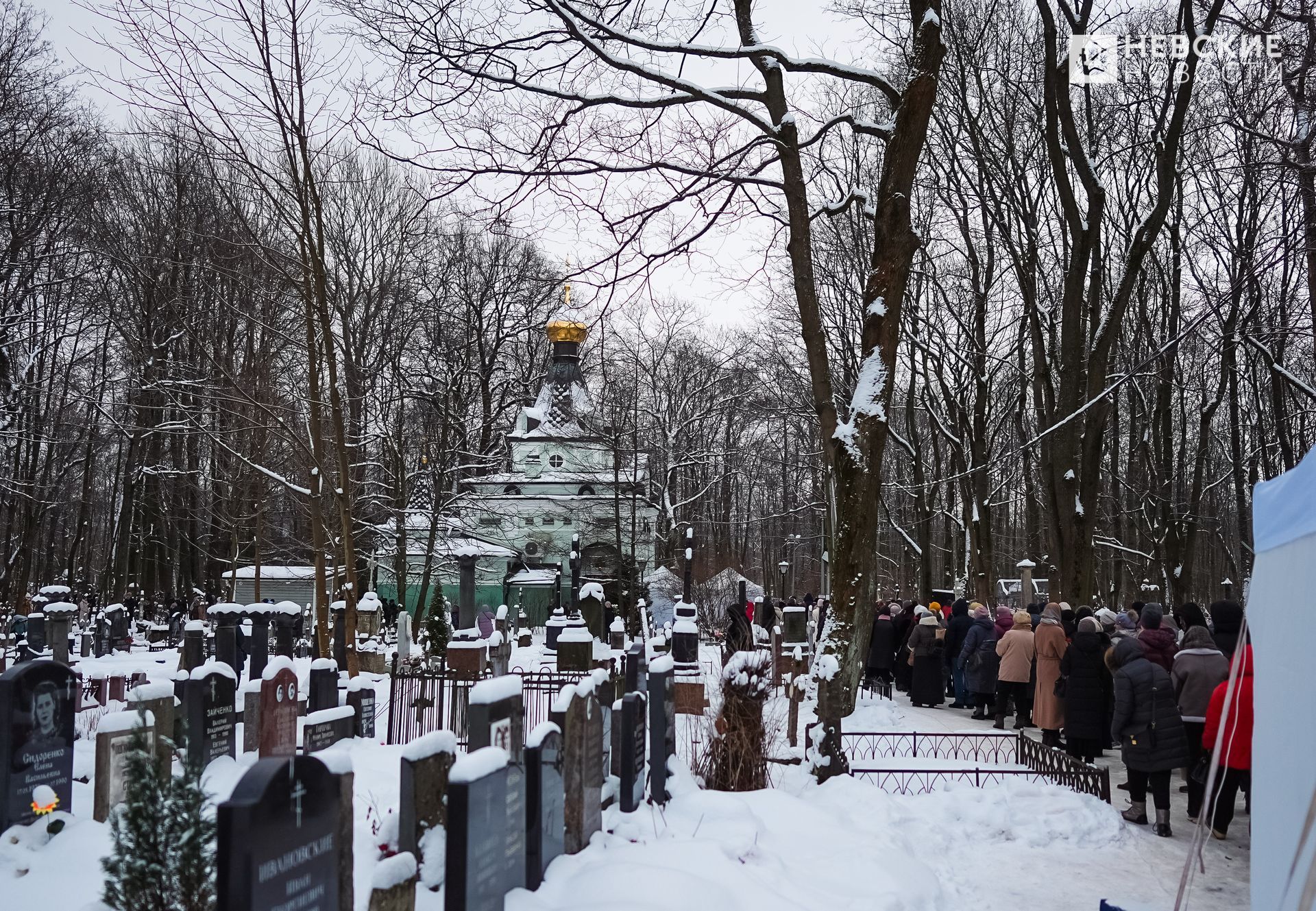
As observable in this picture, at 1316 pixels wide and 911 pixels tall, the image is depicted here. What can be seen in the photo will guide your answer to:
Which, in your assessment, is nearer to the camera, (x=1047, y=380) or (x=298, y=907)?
(x=298, y=907)

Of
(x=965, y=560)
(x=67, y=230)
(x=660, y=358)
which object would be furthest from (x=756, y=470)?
(x=67, y=230)

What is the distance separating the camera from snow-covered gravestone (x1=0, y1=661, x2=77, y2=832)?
675 centimetres

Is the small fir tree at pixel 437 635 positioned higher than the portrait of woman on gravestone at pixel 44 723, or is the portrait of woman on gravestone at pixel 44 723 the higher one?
the portrait of woman on gravestone at pixel 44 723

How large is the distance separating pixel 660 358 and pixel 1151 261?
2151cm

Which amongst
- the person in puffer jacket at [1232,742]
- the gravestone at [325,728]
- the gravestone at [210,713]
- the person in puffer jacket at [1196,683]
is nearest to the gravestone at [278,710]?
the gravestone at [325,728]

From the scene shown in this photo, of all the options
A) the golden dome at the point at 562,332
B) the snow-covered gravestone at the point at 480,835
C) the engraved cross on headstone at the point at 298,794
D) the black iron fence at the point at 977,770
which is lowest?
the black iron fence at the point at 977,770

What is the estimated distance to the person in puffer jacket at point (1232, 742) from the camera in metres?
8.00

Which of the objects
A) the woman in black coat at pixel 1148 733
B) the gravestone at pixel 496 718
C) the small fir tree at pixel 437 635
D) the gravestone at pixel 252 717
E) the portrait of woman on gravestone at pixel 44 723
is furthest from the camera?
the small fir tree at pixel 437 635

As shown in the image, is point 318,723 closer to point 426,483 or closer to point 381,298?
point 381,298

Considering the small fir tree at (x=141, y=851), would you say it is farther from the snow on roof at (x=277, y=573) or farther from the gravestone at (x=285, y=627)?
the snow on roof at (x=277, y=573)

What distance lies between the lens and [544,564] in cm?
4766

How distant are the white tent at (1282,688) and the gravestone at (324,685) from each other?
8744mm

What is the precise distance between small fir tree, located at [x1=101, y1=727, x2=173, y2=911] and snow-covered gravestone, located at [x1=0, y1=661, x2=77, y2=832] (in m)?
3.55

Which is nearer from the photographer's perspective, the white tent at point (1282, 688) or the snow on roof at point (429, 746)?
the white tent at point (1282, 688)
